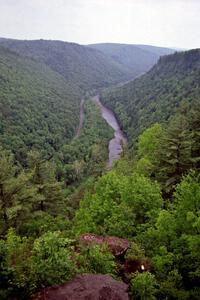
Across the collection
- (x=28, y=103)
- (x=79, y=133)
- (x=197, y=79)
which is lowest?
(x=79, y=133)

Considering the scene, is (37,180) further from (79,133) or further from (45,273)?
(79,133)

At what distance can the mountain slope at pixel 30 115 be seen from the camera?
125 metres

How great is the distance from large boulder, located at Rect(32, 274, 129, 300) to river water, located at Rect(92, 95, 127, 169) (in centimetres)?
7816

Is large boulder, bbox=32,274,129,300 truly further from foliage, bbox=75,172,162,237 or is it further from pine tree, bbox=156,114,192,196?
pine tree, bbox=156,114,192,196

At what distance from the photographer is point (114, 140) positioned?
13825 centimetres

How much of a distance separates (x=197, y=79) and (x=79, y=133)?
166 ft

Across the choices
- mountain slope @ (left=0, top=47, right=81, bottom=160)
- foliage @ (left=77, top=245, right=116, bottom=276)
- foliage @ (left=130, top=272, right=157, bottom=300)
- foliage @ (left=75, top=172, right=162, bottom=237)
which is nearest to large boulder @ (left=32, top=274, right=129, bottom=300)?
foliage @ (left=130, top=272, right=157, bottom=300)

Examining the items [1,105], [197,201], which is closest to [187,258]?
[197,201]

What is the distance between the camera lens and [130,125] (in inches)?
5714

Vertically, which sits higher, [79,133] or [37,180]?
[37,180]

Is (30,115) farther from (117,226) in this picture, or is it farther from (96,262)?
(96,262)

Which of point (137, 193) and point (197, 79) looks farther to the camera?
point (197, 79)

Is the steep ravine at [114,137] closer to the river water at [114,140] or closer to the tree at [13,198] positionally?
the river water at [114,140]

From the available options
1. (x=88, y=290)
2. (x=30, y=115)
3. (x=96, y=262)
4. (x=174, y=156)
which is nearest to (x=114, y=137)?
(x=30, y=115)
